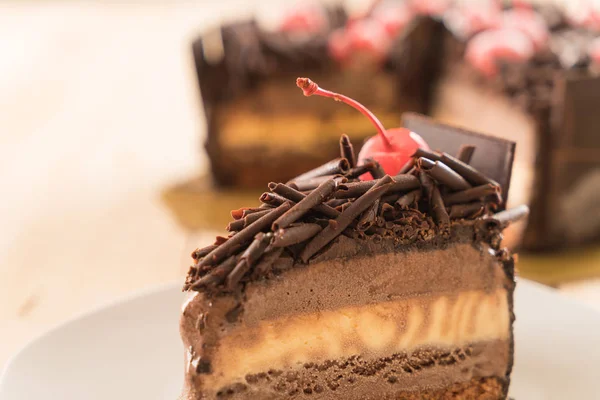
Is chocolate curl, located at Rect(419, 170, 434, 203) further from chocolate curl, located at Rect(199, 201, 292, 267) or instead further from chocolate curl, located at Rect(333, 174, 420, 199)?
chocolate curl, located at Rect(199, 201, 292, 267)

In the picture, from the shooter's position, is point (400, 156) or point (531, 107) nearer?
point (400, 156)

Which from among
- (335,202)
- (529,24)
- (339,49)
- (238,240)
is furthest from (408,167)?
(529,24)

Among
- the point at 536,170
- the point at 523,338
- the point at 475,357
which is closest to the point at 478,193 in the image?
the point at 475,357

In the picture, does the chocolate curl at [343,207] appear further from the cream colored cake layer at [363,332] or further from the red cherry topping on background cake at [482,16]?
the red cherry topping on background cake at [482,16]

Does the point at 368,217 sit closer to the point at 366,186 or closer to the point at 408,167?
the point at 366,186

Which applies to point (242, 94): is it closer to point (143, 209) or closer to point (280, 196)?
point (143, 209)

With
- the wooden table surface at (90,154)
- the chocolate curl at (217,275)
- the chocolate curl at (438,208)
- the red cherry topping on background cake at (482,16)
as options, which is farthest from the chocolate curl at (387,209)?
the red cherry topping on background cake at (482,16)

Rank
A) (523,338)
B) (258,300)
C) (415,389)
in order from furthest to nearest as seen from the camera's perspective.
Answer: (523,338) < (415,389) < (258,300)
